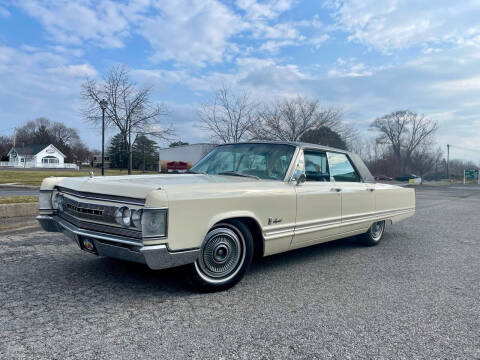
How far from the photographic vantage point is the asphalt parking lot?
2.32m

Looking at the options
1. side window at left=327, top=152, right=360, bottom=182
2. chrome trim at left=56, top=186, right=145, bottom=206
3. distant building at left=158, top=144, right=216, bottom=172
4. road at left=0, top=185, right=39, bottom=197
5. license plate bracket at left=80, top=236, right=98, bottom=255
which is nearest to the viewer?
chrome trim at left=56, top=186, right=145, bottom=206

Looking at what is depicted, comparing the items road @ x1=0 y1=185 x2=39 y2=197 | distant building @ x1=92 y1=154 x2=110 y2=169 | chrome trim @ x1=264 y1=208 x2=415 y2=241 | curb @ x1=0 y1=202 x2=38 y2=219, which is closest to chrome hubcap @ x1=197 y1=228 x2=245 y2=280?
chrome trim @ x1=264 y1=208 x2=415 y2=241

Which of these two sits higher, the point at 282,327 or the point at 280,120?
the point at 280,120

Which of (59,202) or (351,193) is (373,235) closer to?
(351,193)

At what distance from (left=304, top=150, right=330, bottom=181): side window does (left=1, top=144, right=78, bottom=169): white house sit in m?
75.2

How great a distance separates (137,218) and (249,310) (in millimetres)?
1218

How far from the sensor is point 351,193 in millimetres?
4898

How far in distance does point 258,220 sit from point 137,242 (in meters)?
1.25

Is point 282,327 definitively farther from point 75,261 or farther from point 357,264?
point 75,261

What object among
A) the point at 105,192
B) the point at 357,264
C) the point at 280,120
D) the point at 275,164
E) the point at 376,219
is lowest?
the point at 357,264

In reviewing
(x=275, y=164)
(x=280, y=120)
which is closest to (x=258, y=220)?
(x=275, y=164)

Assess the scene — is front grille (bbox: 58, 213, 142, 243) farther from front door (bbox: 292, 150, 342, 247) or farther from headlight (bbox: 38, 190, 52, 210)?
front door (bbox: 292, 150, 342, 247)

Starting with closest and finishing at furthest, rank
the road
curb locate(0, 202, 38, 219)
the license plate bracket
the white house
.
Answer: the license plate bracket < curb locate(0, 202, 38, 219) < the road < the white house

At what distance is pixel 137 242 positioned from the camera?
2.78 m
